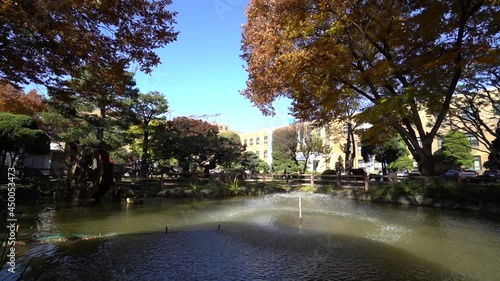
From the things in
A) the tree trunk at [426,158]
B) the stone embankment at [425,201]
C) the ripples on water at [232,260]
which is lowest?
the ripples on water at [232,260]

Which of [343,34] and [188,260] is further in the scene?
[343,34]

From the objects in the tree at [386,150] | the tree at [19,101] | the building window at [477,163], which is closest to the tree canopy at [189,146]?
the tree at [19,101]

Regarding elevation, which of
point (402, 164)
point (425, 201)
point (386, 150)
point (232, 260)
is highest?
point (386, 150)

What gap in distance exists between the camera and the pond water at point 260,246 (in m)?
4.69

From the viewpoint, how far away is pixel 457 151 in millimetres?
33344

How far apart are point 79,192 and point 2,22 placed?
9.37 m

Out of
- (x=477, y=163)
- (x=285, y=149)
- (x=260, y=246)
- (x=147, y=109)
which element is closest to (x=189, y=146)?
(x=147, y=109)

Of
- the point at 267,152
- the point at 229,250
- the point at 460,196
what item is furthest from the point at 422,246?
the point at 267,152

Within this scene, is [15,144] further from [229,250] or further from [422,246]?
[422,246]

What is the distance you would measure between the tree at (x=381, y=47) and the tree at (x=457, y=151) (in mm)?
23231

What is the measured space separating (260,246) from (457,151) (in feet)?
115

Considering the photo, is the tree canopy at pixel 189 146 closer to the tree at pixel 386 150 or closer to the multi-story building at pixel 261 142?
→ the tree at pixel 386 150

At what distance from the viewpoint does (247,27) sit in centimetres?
1611

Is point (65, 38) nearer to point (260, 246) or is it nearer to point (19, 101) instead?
point (260, 246)
